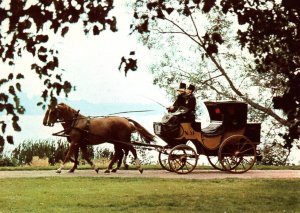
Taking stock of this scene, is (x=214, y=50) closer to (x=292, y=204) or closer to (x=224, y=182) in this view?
(x=292, y=204)

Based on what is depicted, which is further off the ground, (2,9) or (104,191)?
(2,9)

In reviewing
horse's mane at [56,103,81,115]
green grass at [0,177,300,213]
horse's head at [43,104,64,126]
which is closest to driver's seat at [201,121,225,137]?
green grass at [0,177,300,213]

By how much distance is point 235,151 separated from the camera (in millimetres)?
20828

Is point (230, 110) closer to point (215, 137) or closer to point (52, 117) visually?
point (215, 137)

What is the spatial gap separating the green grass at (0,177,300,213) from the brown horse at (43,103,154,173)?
2.62 metres

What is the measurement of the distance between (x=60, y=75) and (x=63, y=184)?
6.89 meters

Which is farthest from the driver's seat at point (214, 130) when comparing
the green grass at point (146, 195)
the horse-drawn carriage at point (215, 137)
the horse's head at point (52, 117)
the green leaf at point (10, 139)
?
the green leaf at point (10, 139)

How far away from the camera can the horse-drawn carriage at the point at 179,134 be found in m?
20.0

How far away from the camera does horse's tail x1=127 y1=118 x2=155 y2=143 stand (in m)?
21.1

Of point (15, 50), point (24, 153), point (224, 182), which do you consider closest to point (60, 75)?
point (15, 50)

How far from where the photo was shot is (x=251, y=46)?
10984mm

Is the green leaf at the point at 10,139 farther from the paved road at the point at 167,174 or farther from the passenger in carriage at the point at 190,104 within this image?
the passenger in carriage at the point at 190,104

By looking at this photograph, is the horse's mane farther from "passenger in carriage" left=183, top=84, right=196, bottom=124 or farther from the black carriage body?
"passenger in carriage" left=183, top=84, right=196, bottom=124

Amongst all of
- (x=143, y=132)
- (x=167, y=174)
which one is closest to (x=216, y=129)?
(x=167, y=174)
